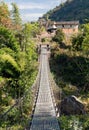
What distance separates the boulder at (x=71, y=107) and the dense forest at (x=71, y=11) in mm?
126186

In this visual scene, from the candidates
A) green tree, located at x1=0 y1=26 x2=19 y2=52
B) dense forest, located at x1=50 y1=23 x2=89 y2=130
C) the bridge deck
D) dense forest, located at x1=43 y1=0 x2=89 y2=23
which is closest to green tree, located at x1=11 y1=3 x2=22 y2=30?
dense forest, located at x1=50 y1=23 x2=89 y2=130

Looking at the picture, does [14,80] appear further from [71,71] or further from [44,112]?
[71,71]

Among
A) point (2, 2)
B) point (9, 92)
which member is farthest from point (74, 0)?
point (9, 92)

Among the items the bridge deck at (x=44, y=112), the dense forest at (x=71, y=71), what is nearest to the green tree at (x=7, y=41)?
the dense forest at (x=71, y=71)

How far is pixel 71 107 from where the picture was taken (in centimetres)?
3428

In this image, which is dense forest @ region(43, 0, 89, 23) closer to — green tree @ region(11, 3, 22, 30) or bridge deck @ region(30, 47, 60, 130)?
green tree @ region(11, 3, 22, 30)

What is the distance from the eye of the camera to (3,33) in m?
59.5

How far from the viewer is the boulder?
3344 cm

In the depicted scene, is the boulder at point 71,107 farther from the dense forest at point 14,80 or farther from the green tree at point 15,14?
the green tree at point 15,14

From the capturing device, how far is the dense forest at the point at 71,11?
167 meters

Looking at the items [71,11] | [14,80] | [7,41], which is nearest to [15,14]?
[7,41]

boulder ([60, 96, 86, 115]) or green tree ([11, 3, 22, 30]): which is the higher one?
green tree ([11, 3, 22, 30])

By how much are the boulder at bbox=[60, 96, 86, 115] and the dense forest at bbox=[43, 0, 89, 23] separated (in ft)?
414

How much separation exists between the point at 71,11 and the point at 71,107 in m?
151
